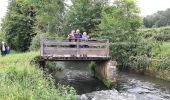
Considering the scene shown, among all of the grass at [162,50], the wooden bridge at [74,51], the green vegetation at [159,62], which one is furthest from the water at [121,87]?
the grass at [162,50]

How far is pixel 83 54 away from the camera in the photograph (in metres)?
23.1

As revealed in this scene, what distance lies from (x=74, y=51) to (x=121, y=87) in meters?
4.22

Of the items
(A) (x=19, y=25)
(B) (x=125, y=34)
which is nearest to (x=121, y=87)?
(B) (x=125, y=34)

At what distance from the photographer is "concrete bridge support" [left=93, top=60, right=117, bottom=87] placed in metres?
22.0

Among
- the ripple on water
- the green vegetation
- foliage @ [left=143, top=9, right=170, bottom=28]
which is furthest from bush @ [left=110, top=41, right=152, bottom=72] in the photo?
foliage @ [left=143, top=9, right=170, bottom=28]

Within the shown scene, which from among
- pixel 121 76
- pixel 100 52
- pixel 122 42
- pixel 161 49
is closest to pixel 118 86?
pixel 100 52

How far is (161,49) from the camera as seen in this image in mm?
29172

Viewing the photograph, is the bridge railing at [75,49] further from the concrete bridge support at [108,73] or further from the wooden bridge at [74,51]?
the concrete bridge support at [108,73]

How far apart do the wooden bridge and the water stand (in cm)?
195

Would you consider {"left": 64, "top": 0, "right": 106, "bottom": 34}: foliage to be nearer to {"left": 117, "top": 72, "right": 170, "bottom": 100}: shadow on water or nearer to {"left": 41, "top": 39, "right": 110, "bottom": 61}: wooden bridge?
{"left": 117, "top": 72, "right": 170, "bottom": 100}: shadow on water

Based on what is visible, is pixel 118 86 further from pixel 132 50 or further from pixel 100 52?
pixel 132 50

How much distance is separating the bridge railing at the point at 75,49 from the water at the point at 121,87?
2.12 metres

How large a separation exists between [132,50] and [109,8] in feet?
38.0

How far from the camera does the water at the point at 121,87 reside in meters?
18.4
